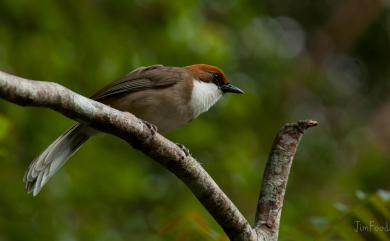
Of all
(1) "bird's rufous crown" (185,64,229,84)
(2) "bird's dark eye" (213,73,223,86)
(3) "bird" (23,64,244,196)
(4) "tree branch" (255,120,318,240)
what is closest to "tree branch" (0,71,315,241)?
(4) "tree branch" (255,120,318,240)

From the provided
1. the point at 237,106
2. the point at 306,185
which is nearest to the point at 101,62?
the point at 237,106

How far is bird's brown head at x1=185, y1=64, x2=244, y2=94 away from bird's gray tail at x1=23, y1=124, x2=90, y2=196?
113 centimetres

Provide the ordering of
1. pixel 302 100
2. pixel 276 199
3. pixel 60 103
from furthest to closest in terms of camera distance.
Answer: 1. pixel 302 100
2. pixel 276 199
3. pixel 60 103

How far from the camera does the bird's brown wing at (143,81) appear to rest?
5.33 meters

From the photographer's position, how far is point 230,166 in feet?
26.5

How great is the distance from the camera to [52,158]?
16.4ft

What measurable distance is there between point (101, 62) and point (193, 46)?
1.00 meters

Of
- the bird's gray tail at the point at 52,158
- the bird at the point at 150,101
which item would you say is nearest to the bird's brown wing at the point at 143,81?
the bird at the point at 150,101

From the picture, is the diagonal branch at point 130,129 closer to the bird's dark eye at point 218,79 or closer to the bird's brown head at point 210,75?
the bird's brown head at point 210,75

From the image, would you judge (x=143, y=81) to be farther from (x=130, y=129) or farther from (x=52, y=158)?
(x=130, y=129)

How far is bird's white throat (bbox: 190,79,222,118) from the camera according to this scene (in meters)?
5.57

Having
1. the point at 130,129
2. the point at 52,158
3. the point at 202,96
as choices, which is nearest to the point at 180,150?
the point at 130,129

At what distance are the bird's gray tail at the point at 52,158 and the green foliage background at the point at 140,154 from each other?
747 mm

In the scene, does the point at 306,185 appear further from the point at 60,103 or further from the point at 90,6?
the point at 60,103
